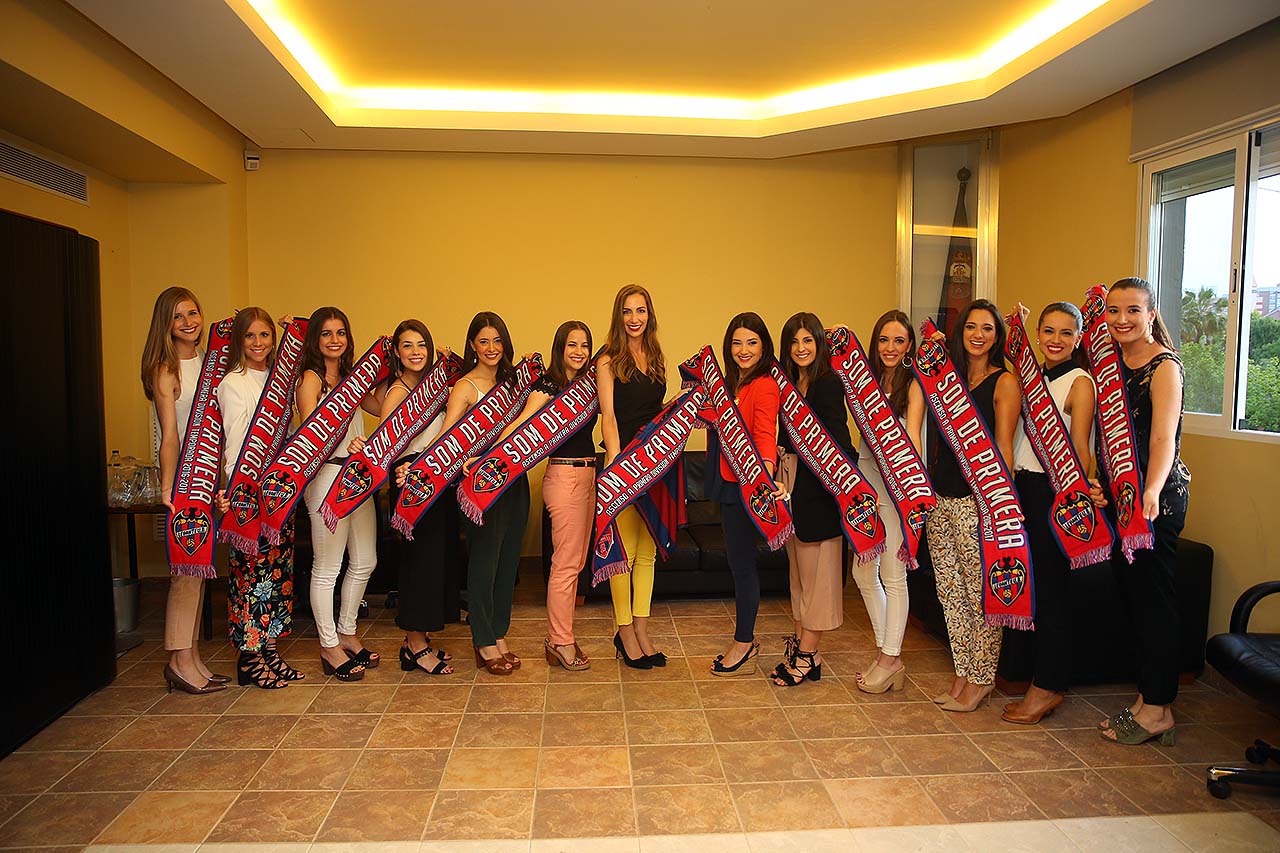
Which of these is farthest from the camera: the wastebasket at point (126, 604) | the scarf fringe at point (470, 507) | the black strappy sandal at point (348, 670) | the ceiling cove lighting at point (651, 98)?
the ceiling cove lighting at point (651, 98)

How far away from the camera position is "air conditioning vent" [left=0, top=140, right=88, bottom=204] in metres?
3.57

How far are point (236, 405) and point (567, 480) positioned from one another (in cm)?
125

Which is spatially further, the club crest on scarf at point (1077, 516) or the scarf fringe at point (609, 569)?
the scarf fringe at point (609, 569)

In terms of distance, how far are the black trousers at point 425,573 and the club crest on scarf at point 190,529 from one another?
2.23 ft

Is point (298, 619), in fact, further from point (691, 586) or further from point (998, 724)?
point (998, 724)

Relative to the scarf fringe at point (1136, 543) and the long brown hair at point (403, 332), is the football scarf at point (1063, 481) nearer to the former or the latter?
the scarf fringe at point (1136, 543)

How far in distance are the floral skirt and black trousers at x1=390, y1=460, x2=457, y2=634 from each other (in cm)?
47

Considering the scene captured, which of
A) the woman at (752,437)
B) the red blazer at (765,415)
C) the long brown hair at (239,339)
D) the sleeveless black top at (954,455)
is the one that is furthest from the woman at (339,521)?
the sleeveless black top at (954,455)

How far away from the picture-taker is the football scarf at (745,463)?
2.97 m

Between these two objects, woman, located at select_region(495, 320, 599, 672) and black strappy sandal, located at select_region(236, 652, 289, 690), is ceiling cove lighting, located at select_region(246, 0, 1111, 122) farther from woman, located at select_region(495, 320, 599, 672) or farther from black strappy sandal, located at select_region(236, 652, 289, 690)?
black strappy sandal, located at select_region(236, 652, 289, 690)

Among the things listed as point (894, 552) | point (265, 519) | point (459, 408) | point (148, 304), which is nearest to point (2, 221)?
point (265, 519)

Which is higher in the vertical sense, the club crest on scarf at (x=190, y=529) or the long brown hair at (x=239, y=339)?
the long brown hair at (x=239, y=339)

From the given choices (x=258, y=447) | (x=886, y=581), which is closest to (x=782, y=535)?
(x=886, y=581)

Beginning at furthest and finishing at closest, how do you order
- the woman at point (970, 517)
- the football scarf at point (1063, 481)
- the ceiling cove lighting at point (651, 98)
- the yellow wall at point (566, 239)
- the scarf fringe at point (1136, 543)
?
1. the yellow wall at point (566, 239)
2. the ceiling cove lighting at point (651, 98)
3. the woman at point (970, 517)
4. the football scarf at point (1063, 481)
5. the scarf fringe at point (1136, 543)
